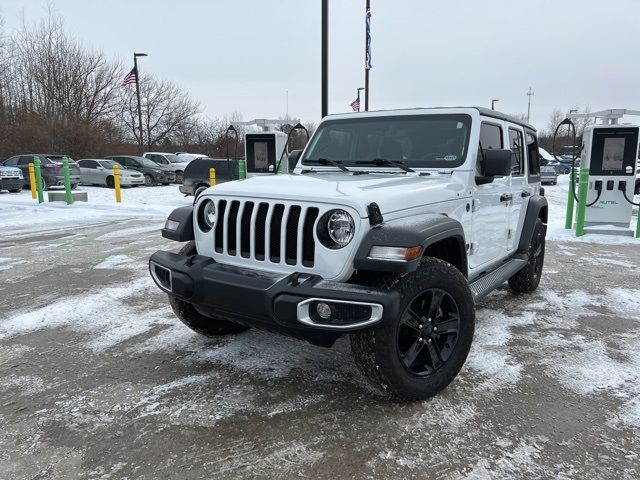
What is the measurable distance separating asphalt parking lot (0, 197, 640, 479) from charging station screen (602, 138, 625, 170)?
6.00 m

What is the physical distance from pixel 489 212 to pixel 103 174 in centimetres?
2044

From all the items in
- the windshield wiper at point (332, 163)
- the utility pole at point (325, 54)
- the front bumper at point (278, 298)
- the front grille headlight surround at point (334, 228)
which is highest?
the utility pole at point (325, 54)

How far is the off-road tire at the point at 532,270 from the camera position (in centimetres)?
525

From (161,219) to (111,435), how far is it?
386 inches

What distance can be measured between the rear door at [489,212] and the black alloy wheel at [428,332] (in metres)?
0.89

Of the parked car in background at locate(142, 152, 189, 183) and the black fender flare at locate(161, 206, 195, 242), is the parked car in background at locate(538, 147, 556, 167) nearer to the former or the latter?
the black fender flare at locate(161, 206, 195, 242)

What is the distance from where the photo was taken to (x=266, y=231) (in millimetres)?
2963

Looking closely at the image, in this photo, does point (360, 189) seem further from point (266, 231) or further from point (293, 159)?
point (293, 159)

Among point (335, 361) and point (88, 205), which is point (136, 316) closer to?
point (335, 361)

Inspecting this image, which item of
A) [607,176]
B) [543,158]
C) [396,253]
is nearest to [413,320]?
[396,253]

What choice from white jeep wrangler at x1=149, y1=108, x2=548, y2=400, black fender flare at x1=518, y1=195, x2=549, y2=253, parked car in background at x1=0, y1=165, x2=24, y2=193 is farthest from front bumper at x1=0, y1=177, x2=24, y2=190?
black fender flare at x1=518, y1=195, x2=549, y2=253

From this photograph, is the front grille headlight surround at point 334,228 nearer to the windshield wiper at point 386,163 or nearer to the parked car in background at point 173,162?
the windshield wiper at point 386,163

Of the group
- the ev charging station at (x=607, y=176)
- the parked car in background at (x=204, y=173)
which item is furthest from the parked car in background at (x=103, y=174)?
the ev charging station at (x=607, y=176)

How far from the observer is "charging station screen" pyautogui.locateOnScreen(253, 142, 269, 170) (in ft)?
39.9
